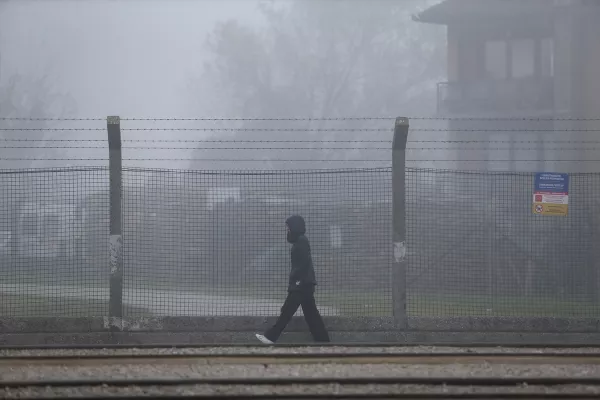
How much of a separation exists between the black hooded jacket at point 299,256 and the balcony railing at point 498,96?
2242 centimetres

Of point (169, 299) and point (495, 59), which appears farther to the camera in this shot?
point (495, 59)

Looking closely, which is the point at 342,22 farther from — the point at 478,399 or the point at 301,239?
the point at 478,399

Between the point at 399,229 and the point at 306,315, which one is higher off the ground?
the point at 399,229

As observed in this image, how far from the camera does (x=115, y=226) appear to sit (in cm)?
1102

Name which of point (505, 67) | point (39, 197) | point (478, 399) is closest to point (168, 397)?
point (478, 399)

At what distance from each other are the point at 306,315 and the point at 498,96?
76.1ft

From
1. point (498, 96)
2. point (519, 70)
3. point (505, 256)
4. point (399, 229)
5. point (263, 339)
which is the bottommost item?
point (263, 339)

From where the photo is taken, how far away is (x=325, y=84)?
49562 mm

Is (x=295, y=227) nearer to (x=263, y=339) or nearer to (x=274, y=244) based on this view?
(x=274, y=244)

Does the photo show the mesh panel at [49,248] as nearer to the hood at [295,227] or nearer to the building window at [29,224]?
the building window at [29,224]

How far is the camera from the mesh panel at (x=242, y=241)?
11.3m

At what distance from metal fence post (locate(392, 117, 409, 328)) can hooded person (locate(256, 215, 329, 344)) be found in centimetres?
Result: 102

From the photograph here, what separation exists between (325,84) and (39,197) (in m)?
38.8

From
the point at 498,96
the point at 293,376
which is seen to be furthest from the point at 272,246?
the point at 498,96
